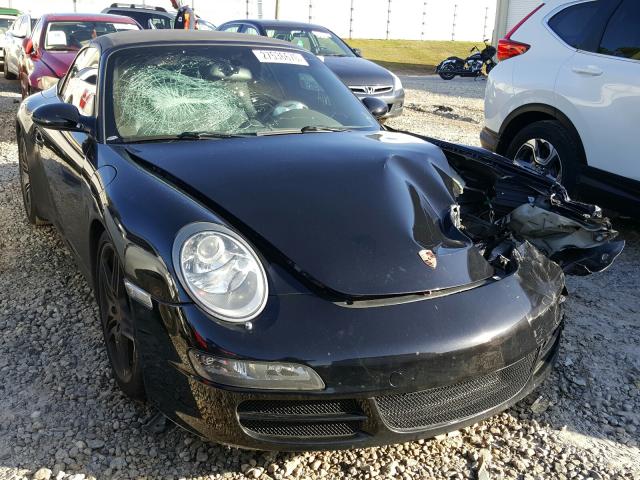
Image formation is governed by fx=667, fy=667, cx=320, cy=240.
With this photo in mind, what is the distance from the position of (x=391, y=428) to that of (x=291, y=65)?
2306mm

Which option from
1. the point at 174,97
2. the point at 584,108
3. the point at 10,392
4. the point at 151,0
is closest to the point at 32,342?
the point at 10,392

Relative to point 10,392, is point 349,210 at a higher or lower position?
higher

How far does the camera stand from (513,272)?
2562mm

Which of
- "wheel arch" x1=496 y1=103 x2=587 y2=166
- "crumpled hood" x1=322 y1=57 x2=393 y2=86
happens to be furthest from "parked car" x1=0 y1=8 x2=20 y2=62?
"wheel arch" x1=496 y1=103 x2=587 y2=166

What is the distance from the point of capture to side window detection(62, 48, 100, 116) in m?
3.46

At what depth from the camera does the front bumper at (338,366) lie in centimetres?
208

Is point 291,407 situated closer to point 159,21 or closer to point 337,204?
point 337,204

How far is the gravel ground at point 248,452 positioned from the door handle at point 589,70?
1.64 metres

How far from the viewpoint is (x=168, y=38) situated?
3.62m

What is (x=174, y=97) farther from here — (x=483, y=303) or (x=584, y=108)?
(x=584, y=108)

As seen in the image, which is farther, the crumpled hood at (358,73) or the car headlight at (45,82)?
the crumpled hood at (358,73)

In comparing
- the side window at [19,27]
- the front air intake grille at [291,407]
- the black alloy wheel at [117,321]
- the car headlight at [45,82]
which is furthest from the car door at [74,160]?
the side window at [19,27]

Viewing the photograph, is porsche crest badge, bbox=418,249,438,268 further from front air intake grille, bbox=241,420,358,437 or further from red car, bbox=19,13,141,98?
red car, bbox=19,13,141,98

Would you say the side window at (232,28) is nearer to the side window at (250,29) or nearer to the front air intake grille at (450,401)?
the side window at (250,29)
